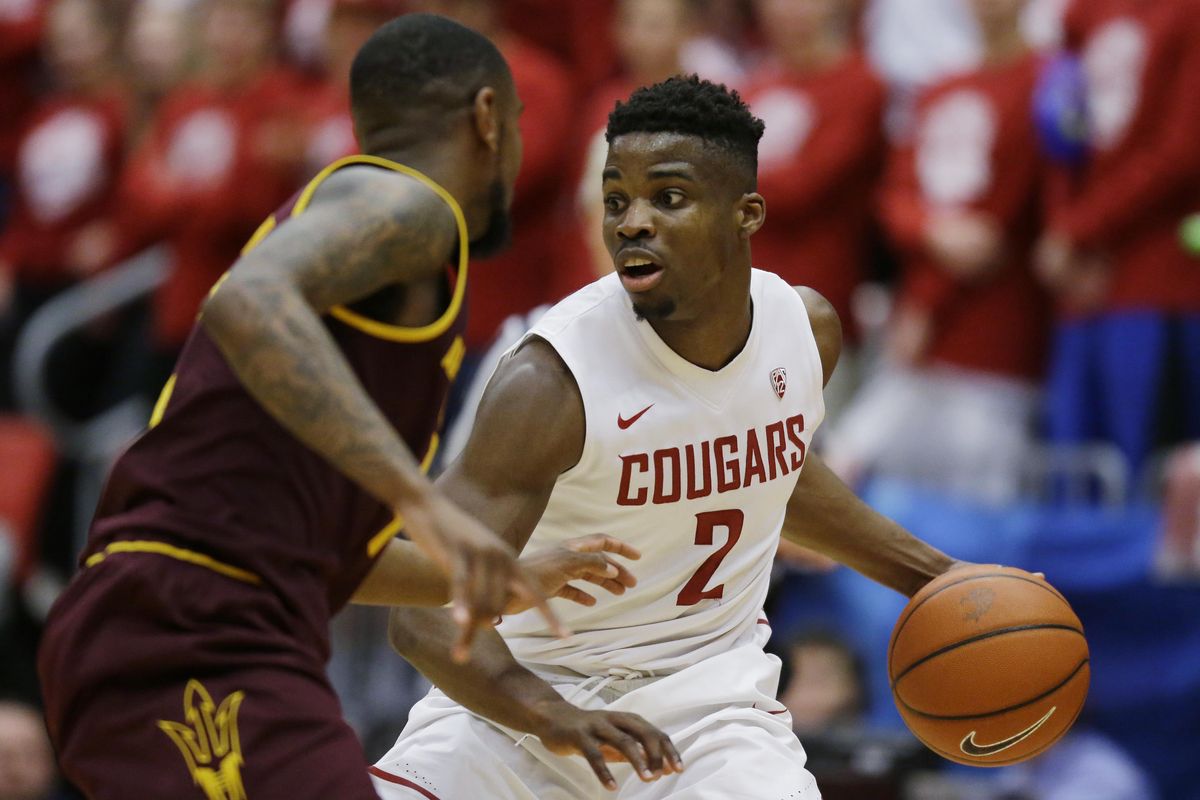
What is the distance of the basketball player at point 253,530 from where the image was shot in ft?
9.64

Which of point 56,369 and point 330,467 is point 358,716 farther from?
point 330,467

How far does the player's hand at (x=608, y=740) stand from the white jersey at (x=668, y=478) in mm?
405

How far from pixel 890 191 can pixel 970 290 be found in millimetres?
525

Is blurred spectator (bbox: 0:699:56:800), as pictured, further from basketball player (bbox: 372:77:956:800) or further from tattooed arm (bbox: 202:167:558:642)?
tattooed arm (bbox: 202:167:558:642)

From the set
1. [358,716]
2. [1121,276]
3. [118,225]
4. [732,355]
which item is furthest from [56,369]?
[732,355]

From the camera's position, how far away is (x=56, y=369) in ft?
32.2

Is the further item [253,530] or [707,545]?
[707,545]

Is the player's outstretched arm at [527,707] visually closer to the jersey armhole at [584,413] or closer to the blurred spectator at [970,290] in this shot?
the jersey armhole at [584,413]

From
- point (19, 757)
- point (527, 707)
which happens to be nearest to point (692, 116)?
point (527, 707)

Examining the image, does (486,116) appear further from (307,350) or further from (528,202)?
(528,202)

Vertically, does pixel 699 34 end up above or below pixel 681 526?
above

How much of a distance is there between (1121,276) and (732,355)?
3.36 metres

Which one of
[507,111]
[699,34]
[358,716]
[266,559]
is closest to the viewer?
[266,559]

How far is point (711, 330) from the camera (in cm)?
392
